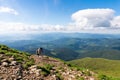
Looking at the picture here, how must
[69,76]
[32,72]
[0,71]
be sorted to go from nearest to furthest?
[0,71] → [32,72] → [69,76]

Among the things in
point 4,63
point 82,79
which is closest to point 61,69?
point 82,79

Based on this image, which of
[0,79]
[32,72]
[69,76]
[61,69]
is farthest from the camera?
[61,69]

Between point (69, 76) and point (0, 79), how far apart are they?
25.6 ft

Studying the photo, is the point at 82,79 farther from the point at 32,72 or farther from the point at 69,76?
the point at 32,72

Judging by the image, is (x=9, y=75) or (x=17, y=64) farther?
(x=17, y=64)

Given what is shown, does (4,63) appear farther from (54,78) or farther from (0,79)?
(54,78)

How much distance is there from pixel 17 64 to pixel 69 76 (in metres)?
6.08

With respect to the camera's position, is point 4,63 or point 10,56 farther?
point 10,56

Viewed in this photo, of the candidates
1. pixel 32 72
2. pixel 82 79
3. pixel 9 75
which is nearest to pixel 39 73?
pixel 32 72

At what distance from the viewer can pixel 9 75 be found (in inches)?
702

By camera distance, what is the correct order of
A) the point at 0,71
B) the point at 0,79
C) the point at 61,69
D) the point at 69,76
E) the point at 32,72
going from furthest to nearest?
the point at 61,69 → the point at 69,76 → the point at 32,72 → the point at 0,71 → the point at 0,79

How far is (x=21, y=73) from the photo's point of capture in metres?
18.8

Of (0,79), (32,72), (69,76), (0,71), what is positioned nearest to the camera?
(0,79)

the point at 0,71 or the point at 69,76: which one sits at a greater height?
the point at 0,71
